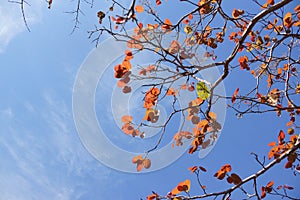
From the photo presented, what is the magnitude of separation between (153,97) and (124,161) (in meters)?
1.13

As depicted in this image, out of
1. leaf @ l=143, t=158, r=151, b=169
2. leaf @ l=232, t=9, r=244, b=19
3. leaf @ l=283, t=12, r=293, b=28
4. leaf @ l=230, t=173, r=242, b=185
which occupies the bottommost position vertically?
leaf @ l=230, t=173, r=242, b=185

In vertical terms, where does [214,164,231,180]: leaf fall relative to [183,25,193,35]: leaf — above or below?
below

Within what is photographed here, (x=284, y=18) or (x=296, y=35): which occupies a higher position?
(x=284, y=18)

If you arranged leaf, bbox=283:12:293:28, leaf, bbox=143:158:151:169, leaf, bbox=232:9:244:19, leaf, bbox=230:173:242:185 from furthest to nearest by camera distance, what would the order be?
leaf, bbox=232:9:244:19 → leaf, bbox=283:12:293:28 → leaf, bbox=143:158:151:169 → leaf, bbox=230:173:242:185

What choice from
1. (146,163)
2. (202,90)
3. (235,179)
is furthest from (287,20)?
(146,163)

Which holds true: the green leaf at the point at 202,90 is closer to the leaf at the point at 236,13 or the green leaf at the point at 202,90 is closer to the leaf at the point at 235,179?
the leaf at the point at 235,179

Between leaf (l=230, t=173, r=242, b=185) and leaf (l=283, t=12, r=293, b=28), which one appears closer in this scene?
leaf (l=230, t=173, r=242, b=185)

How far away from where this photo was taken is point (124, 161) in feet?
11.0

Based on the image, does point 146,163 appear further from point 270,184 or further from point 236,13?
point 236,13

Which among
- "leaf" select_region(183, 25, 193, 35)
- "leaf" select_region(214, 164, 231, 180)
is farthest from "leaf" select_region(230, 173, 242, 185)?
"leaf" select_region(183, 25, 193, 35)

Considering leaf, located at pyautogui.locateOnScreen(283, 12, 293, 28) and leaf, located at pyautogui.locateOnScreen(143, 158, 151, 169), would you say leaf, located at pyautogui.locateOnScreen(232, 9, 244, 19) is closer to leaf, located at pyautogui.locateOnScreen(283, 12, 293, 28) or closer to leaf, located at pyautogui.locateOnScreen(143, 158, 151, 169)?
leaf, located at pyautogui.locateOnScreen(283, 12, 293, 28)

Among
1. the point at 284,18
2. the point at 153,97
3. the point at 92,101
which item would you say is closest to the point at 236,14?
the point at 284,18

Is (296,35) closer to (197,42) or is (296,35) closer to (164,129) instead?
(197,42)

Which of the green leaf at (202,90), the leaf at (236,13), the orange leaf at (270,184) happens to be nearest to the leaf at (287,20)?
the leaf at (236,13)
